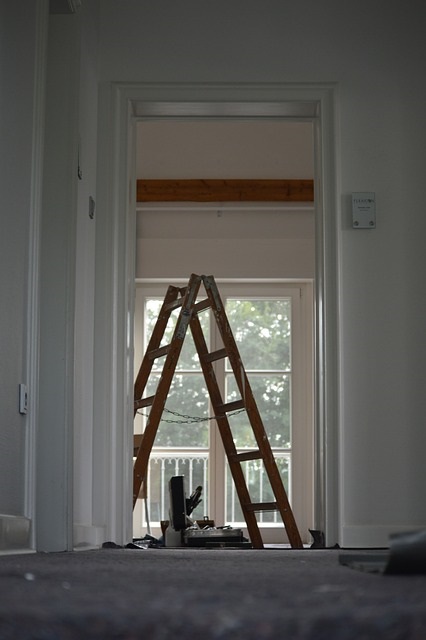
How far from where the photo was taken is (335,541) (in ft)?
13.7

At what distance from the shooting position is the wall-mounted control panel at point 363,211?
171 inches

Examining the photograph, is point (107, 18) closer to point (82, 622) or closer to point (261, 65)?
point (261, 65)

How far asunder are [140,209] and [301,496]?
282cm

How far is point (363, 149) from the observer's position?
4426 millimetres

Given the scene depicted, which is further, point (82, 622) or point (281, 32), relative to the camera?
point (281, 32)

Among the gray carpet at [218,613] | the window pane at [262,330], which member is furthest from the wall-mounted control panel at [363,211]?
the window pane at [262,330]

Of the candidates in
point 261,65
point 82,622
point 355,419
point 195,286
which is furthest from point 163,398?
point 82,622

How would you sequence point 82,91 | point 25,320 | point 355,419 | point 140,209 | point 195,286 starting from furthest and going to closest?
point 140,209 < point 195,286 < point 355,419 < point 82,91 < point 25,320

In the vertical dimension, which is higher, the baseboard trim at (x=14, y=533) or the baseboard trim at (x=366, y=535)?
the baseboard trim at (x=14, y=533)

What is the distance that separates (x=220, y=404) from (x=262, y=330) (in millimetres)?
3148

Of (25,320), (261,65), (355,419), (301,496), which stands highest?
(261,65)

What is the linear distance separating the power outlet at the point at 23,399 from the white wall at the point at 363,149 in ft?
5.39

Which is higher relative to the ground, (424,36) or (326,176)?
(424,36)

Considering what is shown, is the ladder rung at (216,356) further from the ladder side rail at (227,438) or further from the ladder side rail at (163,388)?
the ladder side rail at (163,388)
